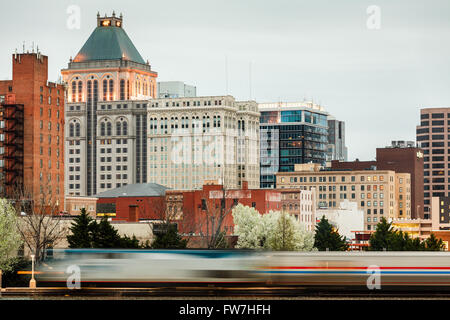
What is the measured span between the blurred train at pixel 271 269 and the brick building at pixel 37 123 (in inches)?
4332

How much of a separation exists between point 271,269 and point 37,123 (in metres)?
119

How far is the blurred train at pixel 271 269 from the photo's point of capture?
4775 cm

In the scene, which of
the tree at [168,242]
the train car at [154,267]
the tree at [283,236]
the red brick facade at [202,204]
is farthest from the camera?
the red brick facade at [202,204]

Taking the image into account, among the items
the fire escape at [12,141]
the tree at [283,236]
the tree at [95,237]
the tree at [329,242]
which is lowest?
the tree at [329,242]

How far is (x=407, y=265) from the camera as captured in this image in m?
48.0

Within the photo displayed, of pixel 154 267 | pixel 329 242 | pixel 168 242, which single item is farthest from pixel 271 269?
pixel 329 242

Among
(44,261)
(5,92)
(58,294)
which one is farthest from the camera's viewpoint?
(5,92)

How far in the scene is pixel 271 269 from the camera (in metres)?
48.2

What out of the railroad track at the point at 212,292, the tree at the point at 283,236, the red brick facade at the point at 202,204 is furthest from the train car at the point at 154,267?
the red brick facade at the point at 202,204

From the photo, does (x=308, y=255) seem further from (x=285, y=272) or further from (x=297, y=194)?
(x=297, y=194)

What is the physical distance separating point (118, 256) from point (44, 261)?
17.7 feet

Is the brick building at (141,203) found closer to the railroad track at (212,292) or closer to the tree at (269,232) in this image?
the tree at (269,232)

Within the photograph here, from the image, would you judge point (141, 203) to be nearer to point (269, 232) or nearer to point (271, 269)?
point (269, 232)
